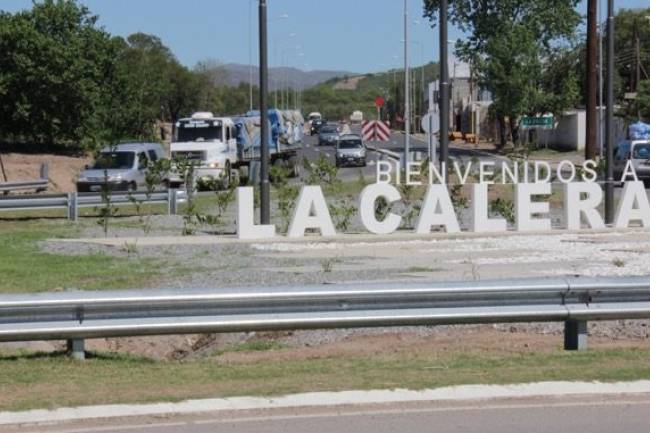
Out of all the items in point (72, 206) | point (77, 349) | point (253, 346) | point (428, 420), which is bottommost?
point (253, 346)

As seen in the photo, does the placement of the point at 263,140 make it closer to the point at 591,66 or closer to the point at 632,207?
the point at 632,207

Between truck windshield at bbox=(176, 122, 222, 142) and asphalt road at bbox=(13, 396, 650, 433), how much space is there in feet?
119

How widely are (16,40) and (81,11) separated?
5.39m

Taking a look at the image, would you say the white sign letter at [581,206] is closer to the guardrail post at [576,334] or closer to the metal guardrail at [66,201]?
the metal guardrail at [66,201]

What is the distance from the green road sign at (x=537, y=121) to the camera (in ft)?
257

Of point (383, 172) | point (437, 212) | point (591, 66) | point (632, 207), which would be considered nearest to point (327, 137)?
point (591, 66)

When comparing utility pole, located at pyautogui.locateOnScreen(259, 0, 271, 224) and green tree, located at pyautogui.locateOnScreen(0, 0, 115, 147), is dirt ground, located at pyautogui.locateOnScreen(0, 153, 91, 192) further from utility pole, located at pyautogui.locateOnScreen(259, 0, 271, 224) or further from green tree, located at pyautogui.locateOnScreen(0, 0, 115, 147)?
utility pole, located at pyautogui.locateOnScreen(259, 0, 271, 224)

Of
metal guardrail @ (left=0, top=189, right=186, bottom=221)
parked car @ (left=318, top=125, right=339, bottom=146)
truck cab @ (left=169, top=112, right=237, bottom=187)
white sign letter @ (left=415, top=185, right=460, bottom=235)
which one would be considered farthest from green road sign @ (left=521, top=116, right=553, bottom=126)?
white sign letter @ (left=415, top=185, right=460, bottom=235)

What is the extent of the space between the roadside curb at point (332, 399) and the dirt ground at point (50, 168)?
42.1m

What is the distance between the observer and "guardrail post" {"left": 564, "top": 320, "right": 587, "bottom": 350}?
10.7 meters

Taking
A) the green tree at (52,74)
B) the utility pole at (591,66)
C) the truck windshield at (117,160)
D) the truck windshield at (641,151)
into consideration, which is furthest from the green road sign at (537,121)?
the truck windshield at (117,160)

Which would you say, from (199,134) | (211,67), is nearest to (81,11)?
(199,134)

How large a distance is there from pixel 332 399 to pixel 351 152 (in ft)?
174

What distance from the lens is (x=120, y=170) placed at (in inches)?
1548
